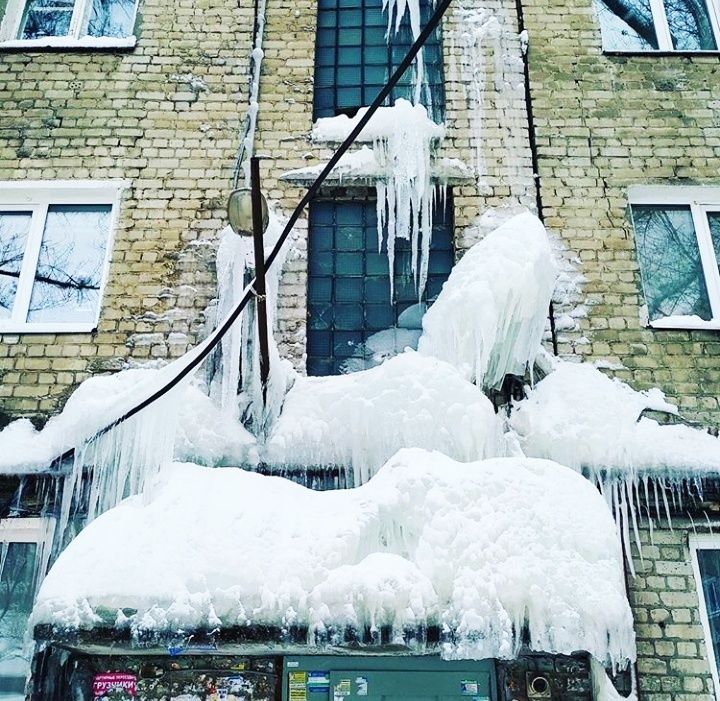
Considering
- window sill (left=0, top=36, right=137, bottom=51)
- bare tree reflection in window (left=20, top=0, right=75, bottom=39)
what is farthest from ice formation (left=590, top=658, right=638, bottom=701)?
bare tree reflection in window (left=20, top=0, right=75, bottom=39)

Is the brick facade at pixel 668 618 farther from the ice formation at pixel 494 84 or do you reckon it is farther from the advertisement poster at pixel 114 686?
the advertisement poster at pixel 114 686

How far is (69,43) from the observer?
6.86 meters

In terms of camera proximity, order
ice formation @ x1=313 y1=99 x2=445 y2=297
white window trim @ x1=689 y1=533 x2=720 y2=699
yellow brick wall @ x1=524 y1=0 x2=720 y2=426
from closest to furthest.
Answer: white window trim @ x1=689 y1=533 x2=720 y2=699
yellow brick wall @ x1=524 y1=0 x2=720 y2=426
ice formation @ x1=313 y1=99 x2=445 y2=297

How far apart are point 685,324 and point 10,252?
559 cm

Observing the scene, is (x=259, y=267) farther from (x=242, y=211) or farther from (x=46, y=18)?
(x=46, y=18)

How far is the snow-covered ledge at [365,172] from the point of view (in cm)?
631

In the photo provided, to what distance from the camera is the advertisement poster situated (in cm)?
459

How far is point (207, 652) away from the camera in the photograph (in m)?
4.54

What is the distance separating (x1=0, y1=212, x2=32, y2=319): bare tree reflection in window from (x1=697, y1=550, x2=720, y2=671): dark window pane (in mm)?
5626

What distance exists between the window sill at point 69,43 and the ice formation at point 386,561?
454cm

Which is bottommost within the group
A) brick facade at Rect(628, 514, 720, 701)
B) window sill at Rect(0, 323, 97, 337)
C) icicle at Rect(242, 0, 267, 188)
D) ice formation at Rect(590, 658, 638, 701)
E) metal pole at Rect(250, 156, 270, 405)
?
ice formation at Rect(590, 658, 638, 701)

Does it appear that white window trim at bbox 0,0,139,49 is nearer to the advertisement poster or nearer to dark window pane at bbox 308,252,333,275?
dark window pane at bbox 308,252,333,275

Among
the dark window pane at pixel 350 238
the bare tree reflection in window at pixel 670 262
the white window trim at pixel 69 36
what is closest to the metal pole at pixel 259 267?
the dark window pane at pixel 350 238

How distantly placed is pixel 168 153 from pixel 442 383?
130 inches
